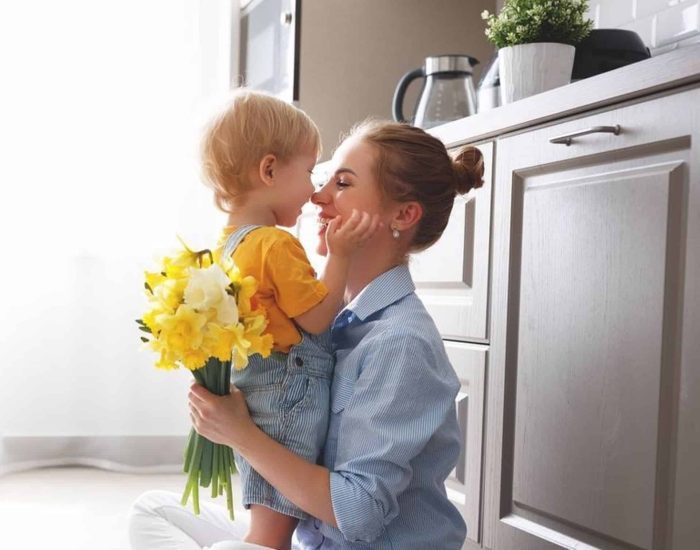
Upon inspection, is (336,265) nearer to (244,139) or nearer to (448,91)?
(244,139)

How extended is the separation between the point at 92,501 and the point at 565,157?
192cm

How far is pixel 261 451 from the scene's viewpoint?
1289 mm

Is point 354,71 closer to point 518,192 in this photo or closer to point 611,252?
point 518,192

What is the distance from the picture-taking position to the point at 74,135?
10.4 feet

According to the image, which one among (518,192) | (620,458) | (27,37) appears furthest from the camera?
(27,37)

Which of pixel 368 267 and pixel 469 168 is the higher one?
pixel 469 168

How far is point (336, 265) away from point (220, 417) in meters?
0.29

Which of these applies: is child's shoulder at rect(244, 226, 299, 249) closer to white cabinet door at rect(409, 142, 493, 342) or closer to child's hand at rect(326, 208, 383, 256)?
child's hand at rect(326, 208, 383, 256)

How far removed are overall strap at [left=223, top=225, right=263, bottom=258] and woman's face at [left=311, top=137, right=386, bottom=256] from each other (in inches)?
4.9

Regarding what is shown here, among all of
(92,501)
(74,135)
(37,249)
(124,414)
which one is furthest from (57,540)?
(74,135)

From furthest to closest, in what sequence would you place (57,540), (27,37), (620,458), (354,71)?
(27,37) < (354,71) < (57,540) < (620,458)

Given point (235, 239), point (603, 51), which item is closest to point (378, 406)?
point (235, 239)

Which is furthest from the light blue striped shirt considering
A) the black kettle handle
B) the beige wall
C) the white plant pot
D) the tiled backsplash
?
the beige wall

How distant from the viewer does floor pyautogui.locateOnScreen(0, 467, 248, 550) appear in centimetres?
237
